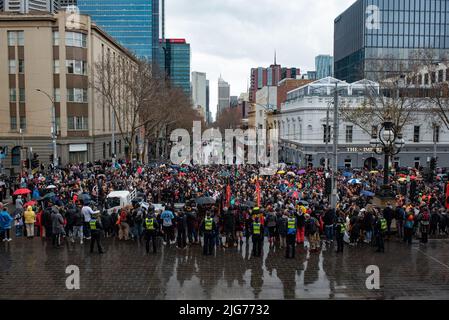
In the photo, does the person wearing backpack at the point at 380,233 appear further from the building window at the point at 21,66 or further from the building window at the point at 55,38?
the building window at the point at 21,66

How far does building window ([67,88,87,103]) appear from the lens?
47.7m

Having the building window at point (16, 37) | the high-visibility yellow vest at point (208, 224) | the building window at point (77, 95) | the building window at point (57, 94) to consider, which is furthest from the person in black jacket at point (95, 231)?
the building window at point (16, 37)

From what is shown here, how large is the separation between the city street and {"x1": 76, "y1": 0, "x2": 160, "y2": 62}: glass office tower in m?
160

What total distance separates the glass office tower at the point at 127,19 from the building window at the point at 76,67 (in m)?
123

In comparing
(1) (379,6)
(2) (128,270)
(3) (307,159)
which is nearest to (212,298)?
(2) (128,270)

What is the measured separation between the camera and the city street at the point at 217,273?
444 inches

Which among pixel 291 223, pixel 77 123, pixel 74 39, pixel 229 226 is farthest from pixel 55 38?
pixel 291 223

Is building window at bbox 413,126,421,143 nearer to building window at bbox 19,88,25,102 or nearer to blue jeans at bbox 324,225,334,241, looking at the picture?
blue jeans at bbox 324,225,334,241

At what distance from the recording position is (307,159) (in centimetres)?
4994

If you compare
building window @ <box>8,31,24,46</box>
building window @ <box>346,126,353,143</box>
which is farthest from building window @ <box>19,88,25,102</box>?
building window @ <box>346,126,353,143</box>

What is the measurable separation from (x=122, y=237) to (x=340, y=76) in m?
97.4
